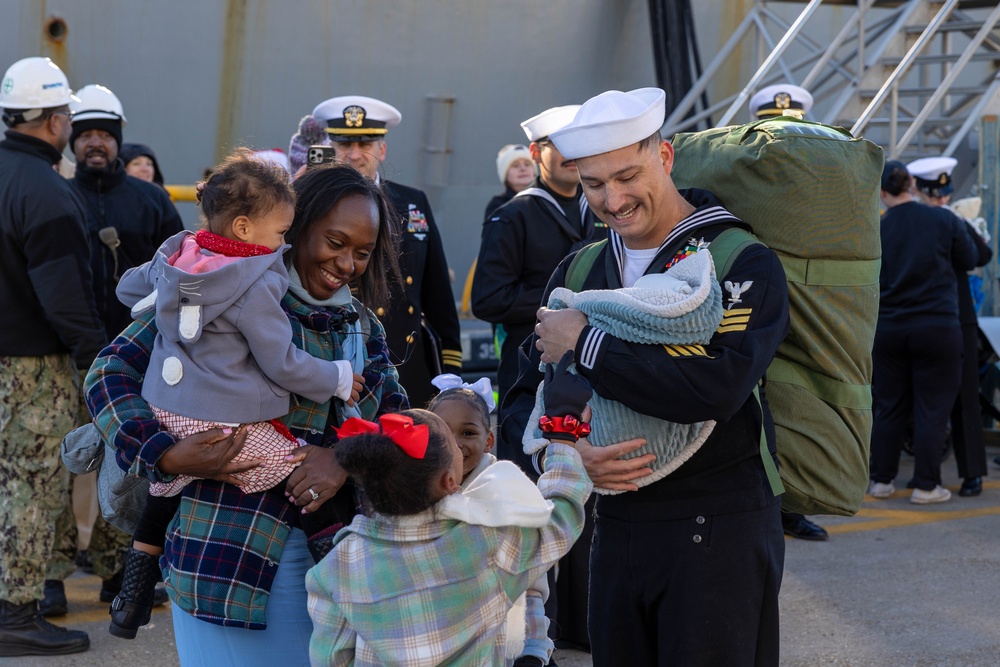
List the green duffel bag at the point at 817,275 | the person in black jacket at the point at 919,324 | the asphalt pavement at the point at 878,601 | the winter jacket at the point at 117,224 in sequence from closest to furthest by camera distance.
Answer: the green duffel bag at the point at 817,275 → the asphalt pavement at the point at 878,601 → the winter jacket at the point at 117,224 → the person in black jacket at the point at 919,324

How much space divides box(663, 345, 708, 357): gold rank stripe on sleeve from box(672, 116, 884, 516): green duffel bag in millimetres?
400

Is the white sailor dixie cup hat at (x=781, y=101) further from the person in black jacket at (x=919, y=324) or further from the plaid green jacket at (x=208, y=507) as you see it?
the plaid green jacket at (x=208, y=507)

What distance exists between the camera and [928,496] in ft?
24.0

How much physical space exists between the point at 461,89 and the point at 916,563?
6658 millimetres

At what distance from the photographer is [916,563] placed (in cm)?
599

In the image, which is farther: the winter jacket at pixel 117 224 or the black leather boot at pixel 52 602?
the winter jacket at pixel 117 224

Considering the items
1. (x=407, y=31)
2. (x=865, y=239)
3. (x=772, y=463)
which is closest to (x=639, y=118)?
(x=865, y=239)

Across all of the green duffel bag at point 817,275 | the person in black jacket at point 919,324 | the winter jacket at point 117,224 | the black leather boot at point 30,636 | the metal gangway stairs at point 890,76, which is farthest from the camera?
the metal gangway stairs at point 890,76

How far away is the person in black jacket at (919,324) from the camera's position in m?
7.10

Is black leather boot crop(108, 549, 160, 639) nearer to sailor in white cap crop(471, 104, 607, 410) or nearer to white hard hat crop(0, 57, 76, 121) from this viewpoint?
sailor in white cap crop(471, 104, 607, 410)

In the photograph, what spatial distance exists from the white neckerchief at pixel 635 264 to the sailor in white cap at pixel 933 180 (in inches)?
211

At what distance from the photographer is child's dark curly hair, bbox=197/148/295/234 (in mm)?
2535

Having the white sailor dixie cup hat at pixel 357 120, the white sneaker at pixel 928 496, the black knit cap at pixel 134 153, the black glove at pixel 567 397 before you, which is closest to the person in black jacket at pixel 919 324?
Result: the white sneaker at pixel 928 496

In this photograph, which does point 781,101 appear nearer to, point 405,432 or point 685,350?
point 685,350
